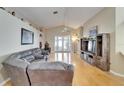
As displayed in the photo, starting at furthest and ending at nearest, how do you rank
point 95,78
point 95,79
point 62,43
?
point 62,43, point 95,78, point 95,79

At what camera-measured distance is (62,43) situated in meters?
16.4

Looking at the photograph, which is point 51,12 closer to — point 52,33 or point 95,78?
point 95,78

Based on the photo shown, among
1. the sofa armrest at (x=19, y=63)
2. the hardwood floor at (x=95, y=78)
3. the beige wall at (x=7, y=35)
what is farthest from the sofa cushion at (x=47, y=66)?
the hardwood floor at (x=95, y=78)

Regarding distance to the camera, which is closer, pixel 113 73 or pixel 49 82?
pixel 49 82

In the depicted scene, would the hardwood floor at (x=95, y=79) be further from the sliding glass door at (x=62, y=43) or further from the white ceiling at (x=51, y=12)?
the sliding glass door at (x=62, y=43)

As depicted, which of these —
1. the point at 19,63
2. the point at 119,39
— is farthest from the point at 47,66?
the point at 119,39

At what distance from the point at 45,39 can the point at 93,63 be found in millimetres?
9242

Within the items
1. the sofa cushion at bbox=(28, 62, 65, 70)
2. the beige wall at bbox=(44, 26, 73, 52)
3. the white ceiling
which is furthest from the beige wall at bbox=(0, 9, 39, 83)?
the beige wall at bbox=(44, 26, 73, 52)

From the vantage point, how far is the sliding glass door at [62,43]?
1625 centimetres

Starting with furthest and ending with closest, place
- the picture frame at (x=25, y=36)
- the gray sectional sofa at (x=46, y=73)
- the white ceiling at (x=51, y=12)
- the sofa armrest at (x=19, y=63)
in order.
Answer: the white ceiling at (x=51, y=12)
the picture frame at (x=25, y=36)
the sofa armrest at (x=19, y=63)
the gray sectional sofa at (x=46, y=73)

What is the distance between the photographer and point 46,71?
2879 mm

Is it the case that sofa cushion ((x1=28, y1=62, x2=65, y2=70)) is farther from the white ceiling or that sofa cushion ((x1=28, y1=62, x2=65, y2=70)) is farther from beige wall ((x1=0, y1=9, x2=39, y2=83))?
the white ceiling
